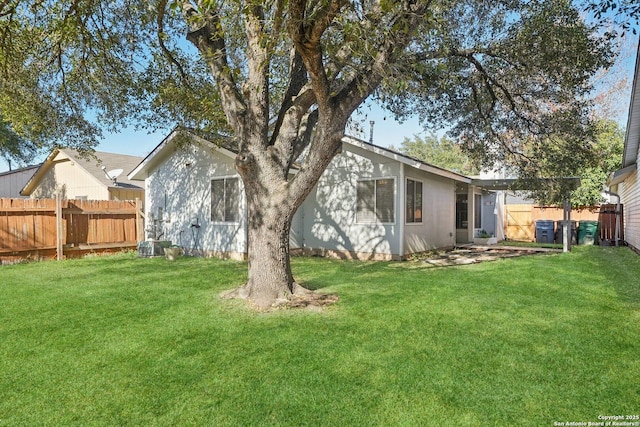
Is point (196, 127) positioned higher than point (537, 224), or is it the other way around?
point (196, 127)

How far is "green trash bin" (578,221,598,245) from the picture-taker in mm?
14852

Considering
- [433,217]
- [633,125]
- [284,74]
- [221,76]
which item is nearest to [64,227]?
[284,74]

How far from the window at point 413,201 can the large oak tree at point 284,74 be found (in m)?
1.72

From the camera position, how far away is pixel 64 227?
11.0m

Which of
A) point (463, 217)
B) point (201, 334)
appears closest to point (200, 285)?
point (201, 334)

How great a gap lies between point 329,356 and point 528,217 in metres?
16.7

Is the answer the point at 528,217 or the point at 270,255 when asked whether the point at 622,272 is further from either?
the point at 528,217

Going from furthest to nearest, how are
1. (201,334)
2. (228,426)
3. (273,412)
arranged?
(201,334) → (273,412) → (228,426)

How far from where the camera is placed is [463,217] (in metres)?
15.2

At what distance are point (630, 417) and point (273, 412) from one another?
91.1 inches

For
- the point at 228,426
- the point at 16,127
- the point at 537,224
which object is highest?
the point at 16,127

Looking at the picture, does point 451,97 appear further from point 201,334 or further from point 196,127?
point 201,334

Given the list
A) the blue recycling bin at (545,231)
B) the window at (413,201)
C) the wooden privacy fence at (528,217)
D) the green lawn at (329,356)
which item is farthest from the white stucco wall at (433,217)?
the wooden privacy fence at (528,217)

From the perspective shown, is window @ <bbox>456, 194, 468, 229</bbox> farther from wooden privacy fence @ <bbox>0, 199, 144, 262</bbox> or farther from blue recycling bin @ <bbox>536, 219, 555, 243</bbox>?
wooden privacy fence @ <bbox>0, 199, 144, 262</bbox>
